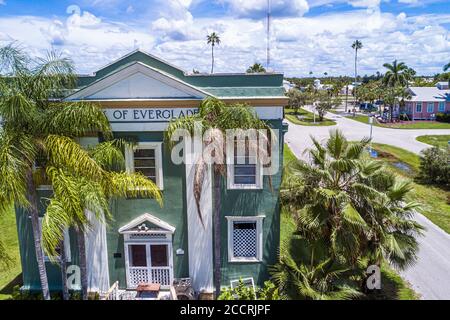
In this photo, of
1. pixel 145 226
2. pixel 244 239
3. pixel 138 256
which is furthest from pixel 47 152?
pixel 244 239

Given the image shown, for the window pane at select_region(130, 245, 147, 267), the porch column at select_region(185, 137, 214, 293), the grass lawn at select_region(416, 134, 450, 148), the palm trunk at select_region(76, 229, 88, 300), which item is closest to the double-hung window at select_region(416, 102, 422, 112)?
the grass lawn at select_region(416, 134, 450, 148)

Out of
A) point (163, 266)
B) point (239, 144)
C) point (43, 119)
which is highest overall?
point (43, 119)

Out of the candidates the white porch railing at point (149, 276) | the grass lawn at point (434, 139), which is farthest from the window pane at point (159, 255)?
the grass lawn at point (434, 139)

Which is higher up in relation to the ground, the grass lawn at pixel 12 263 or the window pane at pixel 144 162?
the window pane at pixel 144 162

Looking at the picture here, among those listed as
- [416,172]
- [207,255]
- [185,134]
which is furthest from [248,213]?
[416,172]

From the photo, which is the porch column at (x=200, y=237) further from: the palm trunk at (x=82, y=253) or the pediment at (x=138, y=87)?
the palm trunk at (x=82, y=253)

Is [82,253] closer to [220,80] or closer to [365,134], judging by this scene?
[220,80]
